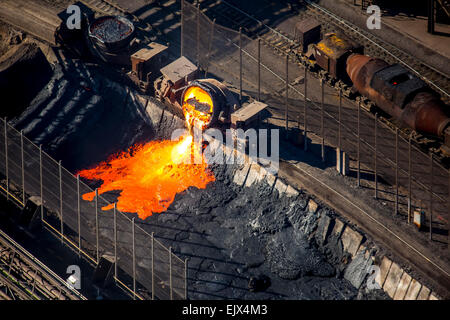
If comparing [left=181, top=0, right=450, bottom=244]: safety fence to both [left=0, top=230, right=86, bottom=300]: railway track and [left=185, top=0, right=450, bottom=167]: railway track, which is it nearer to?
[left=185, top=0, right=450, bottom=167]: railway track

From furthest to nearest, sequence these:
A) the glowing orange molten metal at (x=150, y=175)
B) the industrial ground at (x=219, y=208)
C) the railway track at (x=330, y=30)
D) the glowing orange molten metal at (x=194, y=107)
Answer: the railway track at (x=330, y=30) < the glowing orange molten metal at (x=194, y=107) < the glowing orange molten metal at (x=150, y=175) < the industrial ground at (x=219, y=208)

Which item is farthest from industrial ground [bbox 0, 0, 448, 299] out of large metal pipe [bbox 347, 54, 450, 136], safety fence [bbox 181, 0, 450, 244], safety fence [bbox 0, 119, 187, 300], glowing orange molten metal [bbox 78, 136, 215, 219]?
large metal pipe [bbox 347, 54, 450, 136]

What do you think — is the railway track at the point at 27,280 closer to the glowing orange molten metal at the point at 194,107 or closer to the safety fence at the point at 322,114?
the glowing orange molten metal at the point at 194,107

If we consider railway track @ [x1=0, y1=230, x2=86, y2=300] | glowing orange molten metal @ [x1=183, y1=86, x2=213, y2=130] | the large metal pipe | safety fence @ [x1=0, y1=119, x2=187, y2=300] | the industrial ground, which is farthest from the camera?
glowing orange molten metal @ [x1=183, y1=86, x2=213, y2=130]

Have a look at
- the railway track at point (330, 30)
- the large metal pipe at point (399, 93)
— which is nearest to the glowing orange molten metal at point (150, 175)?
the railway track at point (330, 30)

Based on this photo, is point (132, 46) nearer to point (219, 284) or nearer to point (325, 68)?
point (325, 68)

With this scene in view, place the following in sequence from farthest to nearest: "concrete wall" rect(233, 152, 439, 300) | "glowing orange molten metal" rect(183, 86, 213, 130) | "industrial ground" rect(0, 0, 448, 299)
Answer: "glowing orange molten metal" rect(183, 86, 213, 130) < "industrial ground" rect(0, 0, 448, 299) < "concrete wall" rect(233, 152, 439, 300)

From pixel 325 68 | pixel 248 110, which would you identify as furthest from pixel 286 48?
pixel 248 110

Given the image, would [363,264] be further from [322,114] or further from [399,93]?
[399,93]
